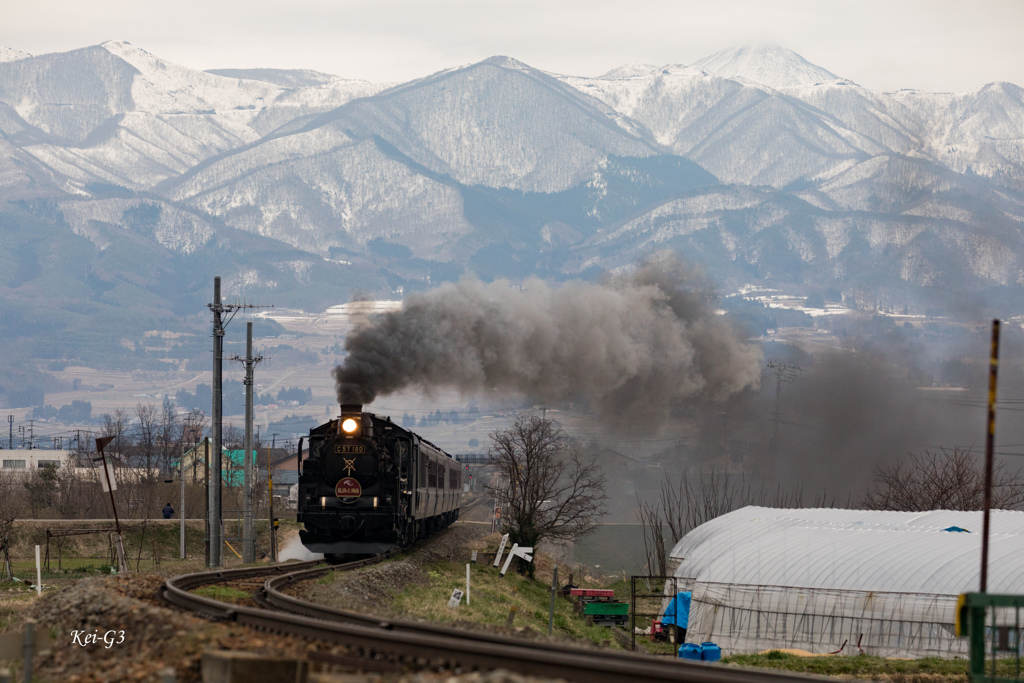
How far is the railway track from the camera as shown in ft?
40.1

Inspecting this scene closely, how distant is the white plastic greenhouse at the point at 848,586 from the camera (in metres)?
38.0

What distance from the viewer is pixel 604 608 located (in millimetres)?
42156

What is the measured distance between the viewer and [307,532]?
32.1 m

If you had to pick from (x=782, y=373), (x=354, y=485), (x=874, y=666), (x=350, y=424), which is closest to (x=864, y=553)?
(x=874, y=666)

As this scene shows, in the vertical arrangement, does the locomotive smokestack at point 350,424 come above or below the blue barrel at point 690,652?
above

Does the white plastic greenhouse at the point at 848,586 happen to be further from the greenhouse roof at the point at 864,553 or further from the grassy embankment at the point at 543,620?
the grassy embankment at the point at 543,620

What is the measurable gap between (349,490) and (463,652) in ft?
63.1

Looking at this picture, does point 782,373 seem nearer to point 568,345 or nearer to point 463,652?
point 568,345

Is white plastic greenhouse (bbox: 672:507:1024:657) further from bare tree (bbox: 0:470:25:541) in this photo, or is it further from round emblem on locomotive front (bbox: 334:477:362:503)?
bare tree (bbox: 0:470:25:541)

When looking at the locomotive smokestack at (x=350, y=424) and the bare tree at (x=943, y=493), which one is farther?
the bare tree at (x=943, y=493)

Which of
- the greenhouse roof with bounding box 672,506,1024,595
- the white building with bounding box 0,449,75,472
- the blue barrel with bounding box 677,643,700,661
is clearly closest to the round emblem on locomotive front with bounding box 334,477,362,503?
the blue barrel with bounding box 677,643,700,661

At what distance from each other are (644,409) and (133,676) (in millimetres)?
57568

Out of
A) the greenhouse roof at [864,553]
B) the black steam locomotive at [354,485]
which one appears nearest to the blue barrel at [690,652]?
the black steam locomotive at [354,485]

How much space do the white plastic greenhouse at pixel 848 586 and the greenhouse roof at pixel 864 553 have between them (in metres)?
0.04
